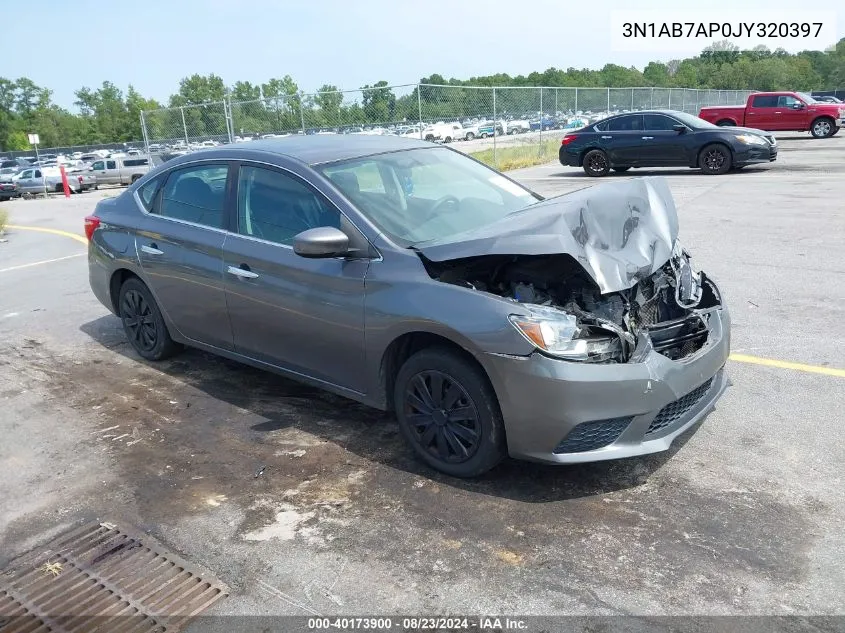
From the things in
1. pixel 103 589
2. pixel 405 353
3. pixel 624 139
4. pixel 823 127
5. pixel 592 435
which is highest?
pixel 624 139

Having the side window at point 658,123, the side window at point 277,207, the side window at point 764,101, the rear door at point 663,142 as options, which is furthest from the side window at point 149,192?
the side window at point 764,101

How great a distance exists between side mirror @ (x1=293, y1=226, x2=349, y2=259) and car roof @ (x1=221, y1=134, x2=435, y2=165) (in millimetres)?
710

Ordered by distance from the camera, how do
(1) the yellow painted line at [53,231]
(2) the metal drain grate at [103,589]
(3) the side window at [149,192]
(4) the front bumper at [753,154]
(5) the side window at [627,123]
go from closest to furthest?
(2) the metal drain grate at [103,589] < (3) the side window at [149,192] < (1) the yellow painted line at [53,231] < (4) the front bumper at [753,154] < (5) the side window at [627,123]

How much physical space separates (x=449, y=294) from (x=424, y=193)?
1.20 meters

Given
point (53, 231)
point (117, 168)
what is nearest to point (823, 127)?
point (53, 231)

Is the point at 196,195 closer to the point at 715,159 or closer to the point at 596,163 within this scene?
the point at 715,159

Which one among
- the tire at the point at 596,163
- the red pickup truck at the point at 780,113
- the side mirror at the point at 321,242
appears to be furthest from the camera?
the red pickup truck at the point at 780,113

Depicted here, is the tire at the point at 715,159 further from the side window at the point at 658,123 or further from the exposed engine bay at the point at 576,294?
the exposed engine bay at the point at 576,294

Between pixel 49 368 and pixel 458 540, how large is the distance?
4218mm

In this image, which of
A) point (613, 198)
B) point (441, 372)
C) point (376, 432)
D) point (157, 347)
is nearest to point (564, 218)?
point (613, 198)

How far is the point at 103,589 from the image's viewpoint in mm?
3039

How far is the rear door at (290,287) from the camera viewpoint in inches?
158

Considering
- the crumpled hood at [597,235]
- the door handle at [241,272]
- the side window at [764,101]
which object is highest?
the side window at [764,101]

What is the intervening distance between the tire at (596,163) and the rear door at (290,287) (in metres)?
14.4
